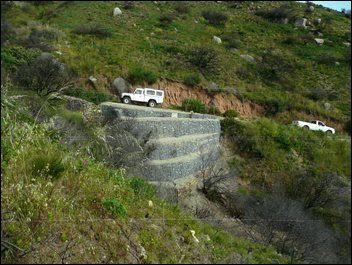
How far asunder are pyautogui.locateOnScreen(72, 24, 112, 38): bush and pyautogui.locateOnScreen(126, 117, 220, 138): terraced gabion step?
16.4m

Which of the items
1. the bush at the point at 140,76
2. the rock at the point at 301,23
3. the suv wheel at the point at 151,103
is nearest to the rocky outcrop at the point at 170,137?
the suv wheel at the point at 151,103

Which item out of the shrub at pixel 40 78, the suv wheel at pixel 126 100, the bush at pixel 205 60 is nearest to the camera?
the shrub at pixel 40 78

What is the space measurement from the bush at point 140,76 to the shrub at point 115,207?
78.1 ft

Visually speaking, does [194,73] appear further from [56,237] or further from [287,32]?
[56,237]

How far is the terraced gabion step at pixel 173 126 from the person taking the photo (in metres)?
15.0

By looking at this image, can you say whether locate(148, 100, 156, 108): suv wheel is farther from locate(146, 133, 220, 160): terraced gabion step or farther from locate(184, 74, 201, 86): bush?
locate(146, 133, 220, 160): terraced gabion step

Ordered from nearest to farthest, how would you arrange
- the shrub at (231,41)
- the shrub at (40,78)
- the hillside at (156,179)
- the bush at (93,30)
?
the hillside at (156,179), the shrub at (40,78), the bush at (93,30), the shrub at (231,41)

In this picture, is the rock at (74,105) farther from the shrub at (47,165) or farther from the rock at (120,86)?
the rock at (120,86)

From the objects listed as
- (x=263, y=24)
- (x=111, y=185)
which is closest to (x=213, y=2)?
(x=263, y=24)

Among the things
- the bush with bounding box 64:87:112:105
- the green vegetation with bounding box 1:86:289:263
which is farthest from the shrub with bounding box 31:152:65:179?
the bush with bounding box 64:87:112:105

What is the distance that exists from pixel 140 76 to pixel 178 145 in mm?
12282

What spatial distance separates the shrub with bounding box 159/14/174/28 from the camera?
127 ft

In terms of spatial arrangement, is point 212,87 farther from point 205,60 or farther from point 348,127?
point 348,127

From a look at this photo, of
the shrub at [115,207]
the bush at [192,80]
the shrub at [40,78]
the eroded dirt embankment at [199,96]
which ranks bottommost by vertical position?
the eroded dirt embankment at [199,96]
